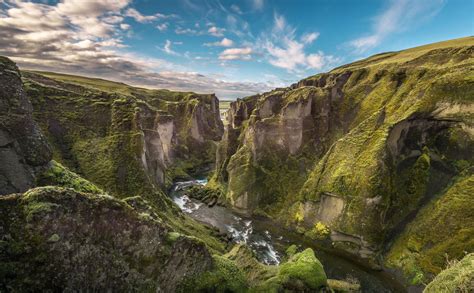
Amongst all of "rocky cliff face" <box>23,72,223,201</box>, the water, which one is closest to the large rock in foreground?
"rocky cliff face" <box>23,72,223,201</box>

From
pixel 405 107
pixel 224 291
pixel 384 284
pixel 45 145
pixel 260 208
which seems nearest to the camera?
pixel 224 291

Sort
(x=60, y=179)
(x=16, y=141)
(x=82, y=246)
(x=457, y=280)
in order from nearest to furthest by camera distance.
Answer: (x=82, y=246)
(x=457, y=280)
(x=16, y=141)
(x=60, y=179)

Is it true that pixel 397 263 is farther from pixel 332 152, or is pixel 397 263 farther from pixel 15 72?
pixel 15 72

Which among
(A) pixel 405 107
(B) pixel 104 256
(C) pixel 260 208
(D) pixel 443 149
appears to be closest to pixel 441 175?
(D) pixel 443 149

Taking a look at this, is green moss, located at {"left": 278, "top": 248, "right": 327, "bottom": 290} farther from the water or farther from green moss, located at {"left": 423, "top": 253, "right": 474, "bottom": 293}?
the water

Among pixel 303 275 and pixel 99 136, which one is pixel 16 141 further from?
pixel 99 136

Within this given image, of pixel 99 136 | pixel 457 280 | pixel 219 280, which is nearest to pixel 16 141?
pixel 219 280

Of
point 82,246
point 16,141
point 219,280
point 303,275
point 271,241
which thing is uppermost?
point 16,141

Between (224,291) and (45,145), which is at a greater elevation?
(45,145)
